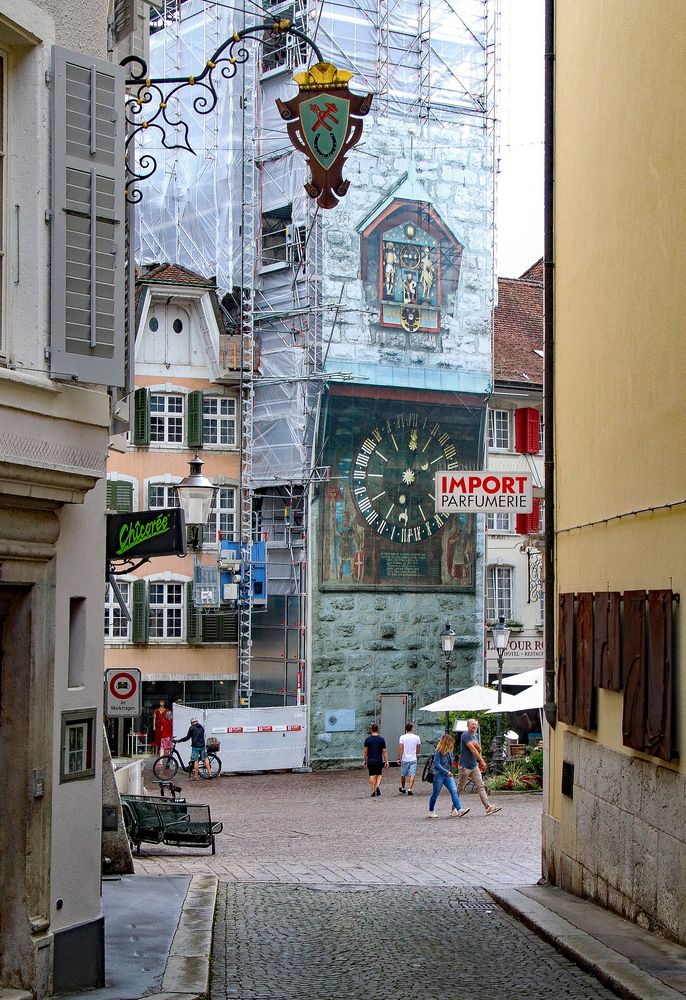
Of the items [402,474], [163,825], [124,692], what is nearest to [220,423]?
[402,474]

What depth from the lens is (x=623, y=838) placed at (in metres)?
12.4

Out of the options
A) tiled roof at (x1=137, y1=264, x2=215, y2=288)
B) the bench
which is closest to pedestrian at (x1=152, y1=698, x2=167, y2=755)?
tiled roof at (x1=137, y1=264, x2=215, y2=288)

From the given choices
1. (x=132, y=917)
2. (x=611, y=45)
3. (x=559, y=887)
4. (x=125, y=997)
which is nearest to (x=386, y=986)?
(x=125, y=997)

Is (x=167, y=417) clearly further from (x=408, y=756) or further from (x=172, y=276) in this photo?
(x=408, y=756)

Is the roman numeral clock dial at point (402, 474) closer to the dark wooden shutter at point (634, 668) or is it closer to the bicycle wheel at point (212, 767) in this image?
the bicycle wheel at point (212, 767)

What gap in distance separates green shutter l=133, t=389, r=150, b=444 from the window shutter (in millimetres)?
3744

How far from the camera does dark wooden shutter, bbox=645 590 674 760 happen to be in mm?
11094

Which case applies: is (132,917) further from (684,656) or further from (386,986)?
(684,656)

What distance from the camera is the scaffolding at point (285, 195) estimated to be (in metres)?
38.5

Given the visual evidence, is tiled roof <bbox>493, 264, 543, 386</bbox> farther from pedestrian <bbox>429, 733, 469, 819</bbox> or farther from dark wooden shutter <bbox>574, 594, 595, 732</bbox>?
dark wooden shutter <bbox>574, 594, 595, 732</bbox>

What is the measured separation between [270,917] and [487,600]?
29203mm

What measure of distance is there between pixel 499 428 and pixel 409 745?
622 inches

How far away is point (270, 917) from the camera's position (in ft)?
44.2

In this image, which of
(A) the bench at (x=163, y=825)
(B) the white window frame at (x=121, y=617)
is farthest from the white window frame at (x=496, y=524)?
(A) the bench at (x=163, y=825)
